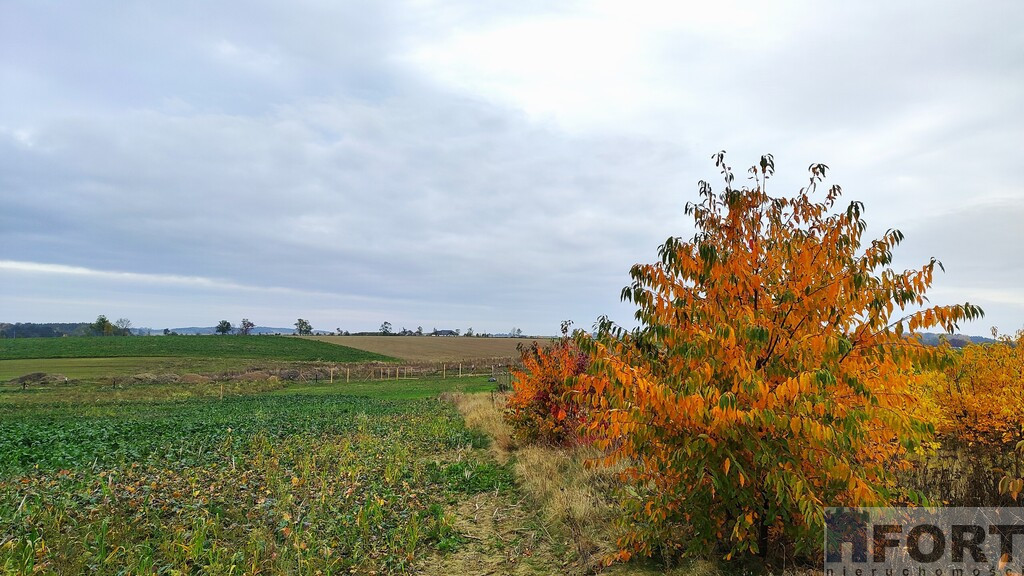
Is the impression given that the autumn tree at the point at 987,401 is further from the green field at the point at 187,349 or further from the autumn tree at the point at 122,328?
the autumn tree at the point at 122,328

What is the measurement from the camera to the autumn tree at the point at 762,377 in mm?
4332

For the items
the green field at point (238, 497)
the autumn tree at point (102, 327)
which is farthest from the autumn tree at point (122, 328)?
the green field at point (238, 497)

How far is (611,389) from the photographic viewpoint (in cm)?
481

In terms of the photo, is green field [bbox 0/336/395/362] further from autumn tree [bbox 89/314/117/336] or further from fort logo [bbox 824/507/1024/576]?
fort logo [bbox 824/507/1024/576]

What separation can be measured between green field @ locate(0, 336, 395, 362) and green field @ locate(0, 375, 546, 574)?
210 ft

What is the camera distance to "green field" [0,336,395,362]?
237 feet

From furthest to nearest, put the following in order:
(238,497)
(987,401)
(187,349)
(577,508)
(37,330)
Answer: (37,330)
(187,349)
(987,401)
(238,497)
(577,508)

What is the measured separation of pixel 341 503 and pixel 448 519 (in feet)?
7.01

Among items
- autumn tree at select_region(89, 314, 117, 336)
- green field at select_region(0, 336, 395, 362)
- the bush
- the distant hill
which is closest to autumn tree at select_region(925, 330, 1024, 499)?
the bush

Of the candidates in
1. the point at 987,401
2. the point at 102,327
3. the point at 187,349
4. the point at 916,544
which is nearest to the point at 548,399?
the point at 916,544

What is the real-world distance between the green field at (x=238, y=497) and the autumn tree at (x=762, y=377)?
3.53 m

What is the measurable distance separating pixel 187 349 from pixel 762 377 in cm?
9276

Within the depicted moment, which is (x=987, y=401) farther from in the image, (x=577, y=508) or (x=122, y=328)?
(x=122, y=328)

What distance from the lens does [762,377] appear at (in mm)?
4543
